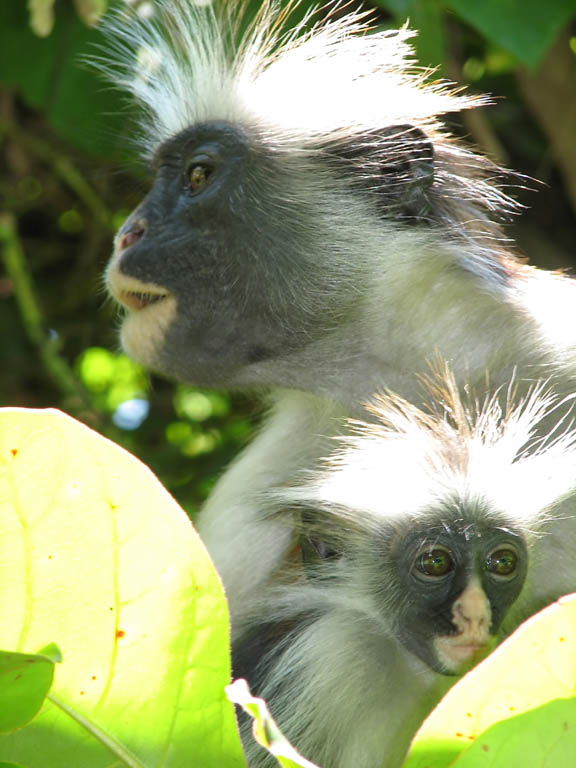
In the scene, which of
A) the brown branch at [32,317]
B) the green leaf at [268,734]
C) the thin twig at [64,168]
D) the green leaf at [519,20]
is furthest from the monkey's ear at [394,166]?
the thin twig at [64,168]

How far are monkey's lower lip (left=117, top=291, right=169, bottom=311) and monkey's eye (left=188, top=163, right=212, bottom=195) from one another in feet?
0.94

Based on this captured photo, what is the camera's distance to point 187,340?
2436 mm

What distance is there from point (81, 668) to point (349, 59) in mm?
1827

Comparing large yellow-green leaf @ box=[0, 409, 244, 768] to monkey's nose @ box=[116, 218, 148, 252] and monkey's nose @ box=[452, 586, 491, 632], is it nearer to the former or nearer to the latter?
monkey's nose @ box=[452, 586, 491, 632]

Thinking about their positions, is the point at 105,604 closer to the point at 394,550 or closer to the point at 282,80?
the point at 394,550

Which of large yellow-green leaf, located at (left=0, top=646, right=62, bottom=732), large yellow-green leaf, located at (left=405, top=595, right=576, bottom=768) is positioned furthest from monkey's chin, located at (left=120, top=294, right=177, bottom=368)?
large yellow-green leaf, located at (left=405, top=595, right=576, bottom=768)

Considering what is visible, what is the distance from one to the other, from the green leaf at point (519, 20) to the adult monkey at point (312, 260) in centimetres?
40

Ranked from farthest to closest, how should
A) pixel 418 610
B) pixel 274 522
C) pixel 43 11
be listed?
pixel 274 522 → pixel 43 11 → pixel 418 610

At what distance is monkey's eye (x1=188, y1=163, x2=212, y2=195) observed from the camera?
257 centimetres

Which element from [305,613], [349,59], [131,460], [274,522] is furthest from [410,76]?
[131,460]

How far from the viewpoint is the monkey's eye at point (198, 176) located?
2572 mm

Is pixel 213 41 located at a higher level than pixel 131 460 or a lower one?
higher

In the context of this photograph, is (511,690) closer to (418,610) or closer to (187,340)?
(418,610)

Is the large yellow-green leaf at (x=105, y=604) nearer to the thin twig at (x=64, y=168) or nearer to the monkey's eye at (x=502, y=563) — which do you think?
the monkey's eye at (x=502, y=563)
